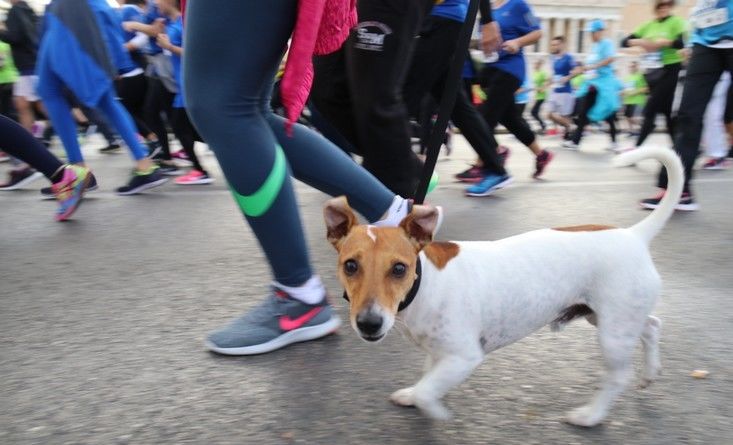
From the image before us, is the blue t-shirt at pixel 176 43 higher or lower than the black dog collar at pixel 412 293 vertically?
lower

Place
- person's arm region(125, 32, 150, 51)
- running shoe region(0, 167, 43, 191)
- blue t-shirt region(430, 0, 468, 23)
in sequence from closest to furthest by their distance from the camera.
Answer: blue t-shirt region(430, 0, 468, 23) < running shoe region(0, 167, 43, 191) < person's arm region(125, 32, 150, 51)

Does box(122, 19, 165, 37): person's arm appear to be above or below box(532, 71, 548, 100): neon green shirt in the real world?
above

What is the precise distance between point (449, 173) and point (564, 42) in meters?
9.41

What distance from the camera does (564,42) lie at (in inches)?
589

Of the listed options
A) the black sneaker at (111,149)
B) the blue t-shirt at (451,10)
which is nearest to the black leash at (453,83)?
the blue t-shirt at (451,10)

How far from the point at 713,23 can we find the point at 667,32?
291cm

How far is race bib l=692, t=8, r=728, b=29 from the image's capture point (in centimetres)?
439

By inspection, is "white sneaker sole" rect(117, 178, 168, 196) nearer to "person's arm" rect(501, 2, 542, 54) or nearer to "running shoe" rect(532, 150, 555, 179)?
"person's arm" rect(501, 2, 542, 54)

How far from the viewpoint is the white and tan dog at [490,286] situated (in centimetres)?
172

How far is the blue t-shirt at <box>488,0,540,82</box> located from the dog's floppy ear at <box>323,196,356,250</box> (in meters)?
4.48

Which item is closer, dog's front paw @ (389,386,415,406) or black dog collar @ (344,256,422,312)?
black dog collar @ (344,256,422,312)

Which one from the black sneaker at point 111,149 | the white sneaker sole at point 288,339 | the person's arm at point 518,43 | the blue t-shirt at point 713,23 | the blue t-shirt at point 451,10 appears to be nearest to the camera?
the white sneaker sole at point 288,339

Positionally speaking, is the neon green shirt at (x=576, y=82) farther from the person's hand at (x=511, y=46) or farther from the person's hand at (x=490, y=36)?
the person's hand at (x=490, y=36)

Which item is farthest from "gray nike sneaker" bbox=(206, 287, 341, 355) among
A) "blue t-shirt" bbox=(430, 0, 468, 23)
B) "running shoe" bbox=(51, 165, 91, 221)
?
"blue t-shirt" bbox=(430, 0, 468, 23)
